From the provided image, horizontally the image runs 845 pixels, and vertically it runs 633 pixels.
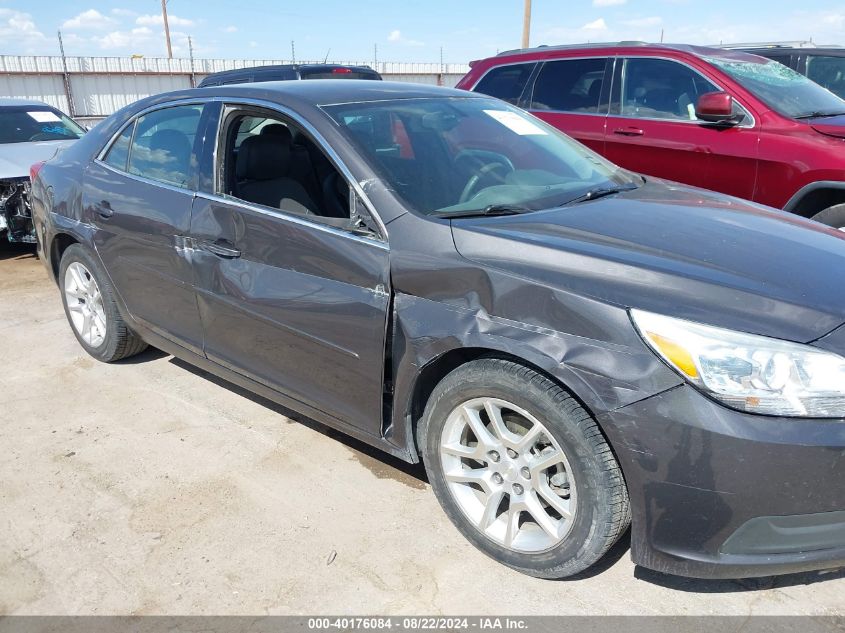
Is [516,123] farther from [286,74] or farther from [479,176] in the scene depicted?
[286,74]

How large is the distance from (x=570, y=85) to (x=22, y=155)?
540 cm

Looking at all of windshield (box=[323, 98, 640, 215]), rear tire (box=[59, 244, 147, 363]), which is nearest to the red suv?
windshield (box=[323, 98, 640, 215])

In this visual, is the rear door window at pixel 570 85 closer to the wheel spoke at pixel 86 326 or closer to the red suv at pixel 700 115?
the red suv at pixel 700 115

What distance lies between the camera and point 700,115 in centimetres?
519

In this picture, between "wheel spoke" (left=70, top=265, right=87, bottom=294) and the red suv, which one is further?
the red suv

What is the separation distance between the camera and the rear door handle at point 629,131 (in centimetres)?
572

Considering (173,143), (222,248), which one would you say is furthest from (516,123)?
(173,143)

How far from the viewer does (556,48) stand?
6.46m

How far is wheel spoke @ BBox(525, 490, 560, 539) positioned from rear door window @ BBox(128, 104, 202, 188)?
2.18 meters

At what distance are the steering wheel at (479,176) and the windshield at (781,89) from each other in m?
3.09

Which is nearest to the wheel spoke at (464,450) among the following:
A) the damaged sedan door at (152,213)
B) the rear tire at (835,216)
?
the damaged sedan door at (152,213)

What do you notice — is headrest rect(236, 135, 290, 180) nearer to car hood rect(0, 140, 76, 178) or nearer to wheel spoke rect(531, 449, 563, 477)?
wheel spoke rect(531, 449, 563, 477)

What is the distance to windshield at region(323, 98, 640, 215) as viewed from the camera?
2809mm

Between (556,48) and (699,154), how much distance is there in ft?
6.09
